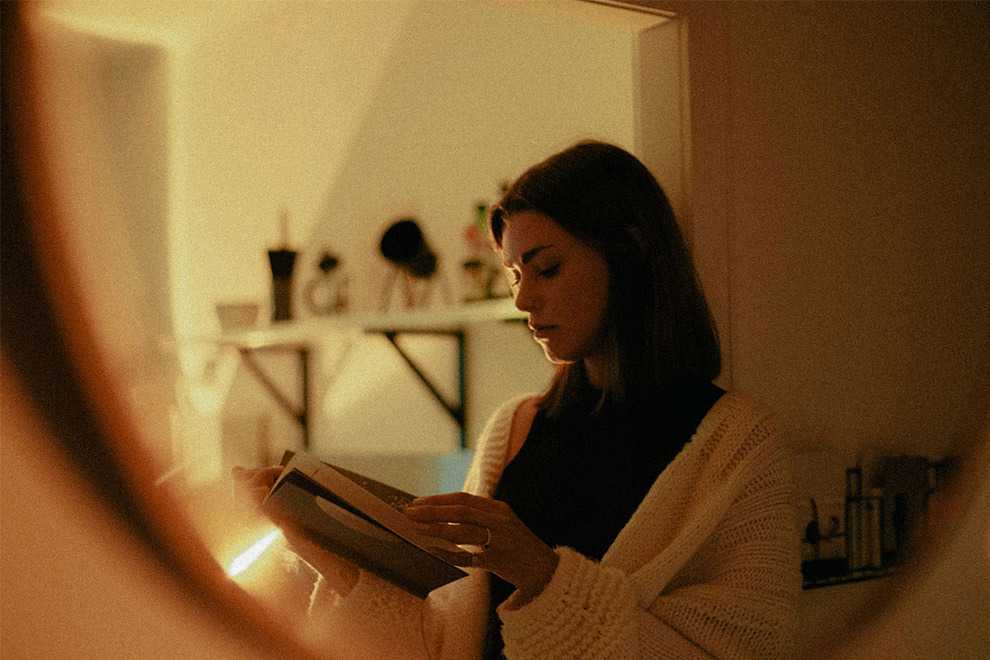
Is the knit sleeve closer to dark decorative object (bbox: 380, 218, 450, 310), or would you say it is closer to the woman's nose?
the woman's nose

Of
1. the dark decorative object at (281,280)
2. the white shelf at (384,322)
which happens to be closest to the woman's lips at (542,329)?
the white shelf at (384,322)

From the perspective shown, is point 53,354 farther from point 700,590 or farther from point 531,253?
point 700,590

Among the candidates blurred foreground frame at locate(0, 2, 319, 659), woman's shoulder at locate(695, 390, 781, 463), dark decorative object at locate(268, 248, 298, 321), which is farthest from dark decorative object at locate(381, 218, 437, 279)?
blurred foreground frame at locate(0, 2, 319, 659)

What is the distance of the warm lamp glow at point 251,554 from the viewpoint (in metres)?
0.76

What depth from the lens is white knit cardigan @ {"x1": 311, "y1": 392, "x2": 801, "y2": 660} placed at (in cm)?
74

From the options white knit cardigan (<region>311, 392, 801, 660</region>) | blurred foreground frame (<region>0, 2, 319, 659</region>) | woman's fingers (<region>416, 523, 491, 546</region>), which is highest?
blurred foreground frame (<region>0, 2, 319, 659</region>)

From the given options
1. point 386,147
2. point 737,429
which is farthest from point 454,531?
point 386,147

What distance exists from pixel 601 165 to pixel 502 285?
72 centimetres

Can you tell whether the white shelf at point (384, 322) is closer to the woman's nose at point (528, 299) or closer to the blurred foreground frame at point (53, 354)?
the woman's nose at point (528, 299)

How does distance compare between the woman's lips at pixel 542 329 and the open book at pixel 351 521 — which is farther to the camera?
the woman's lips at pixel 542 329

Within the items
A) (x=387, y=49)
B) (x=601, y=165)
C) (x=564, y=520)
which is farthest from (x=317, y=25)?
(x=564, y=520)

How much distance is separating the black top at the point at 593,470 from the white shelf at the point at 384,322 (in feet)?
0.62

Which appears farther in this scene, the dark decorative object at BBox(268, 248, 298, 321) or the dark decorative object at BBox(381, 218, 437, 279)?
the dark decorative object at BBox(268, 248, 298, 321)

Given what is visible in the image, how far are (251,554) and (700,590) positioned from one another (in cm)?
51
